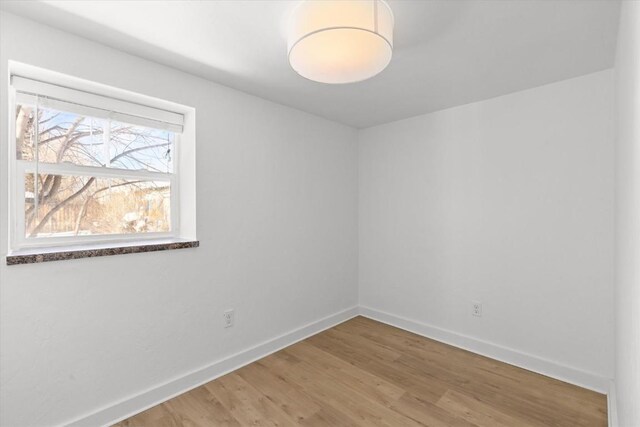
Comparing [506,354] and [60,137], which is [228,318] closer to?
[60,137]

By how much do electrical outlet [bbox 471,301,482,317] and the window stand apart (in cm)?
264

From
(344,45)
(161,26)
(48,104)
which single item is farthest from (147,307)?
(344,45)

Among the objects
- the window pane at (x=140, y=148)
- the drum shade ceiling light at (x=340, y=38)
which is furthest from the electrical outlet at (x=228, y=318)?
the drum shade ceiling light at (x=340, y=38)

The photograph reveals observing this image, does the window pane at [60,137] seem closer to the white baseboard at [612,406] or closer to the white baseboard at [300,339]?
the white baseboard at [300,339]

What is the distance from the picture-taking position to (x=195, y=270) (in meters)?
2.19

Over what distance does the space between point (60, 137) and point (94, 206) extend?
1.47ft

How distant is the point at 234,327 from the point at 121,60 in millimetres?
2036

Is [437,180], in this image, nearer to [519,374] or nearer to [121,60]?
[519,374]

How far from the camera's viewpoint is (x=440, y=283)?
9.59 feet

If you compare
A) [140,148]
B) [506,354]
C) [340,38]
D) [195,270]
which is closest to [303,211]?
[195,270]

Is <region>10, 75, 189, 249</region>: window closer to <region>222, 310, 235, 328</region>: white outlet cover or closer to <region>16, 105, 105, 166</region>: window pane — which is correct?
<region>16, 105, 105, 166</region>: window pane

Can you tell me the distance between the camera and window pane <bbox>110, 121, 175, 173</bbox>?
6.53 feet

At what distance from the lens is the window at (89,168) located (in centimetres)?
166

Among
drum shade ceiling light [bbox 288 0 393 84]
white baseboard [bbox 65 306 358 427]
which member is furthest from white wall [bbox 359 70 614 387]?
drum shade ceiling light [bbox 288 0 393 84]
